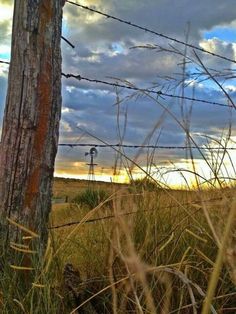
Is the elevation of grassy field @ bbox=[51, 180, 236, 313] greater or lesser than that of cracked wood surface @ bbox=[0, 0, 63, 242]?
lesser

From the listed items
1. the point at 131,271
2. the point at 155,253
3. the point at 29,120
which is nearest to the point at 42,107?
the point at 29,120

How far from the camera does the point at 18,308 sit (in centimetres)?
234

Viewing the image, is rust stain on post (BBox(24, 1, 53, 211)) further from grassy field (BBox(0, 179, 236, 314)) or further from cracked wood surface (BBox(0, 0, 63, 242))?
grassy field (BBox(0, 179, 236, 314))

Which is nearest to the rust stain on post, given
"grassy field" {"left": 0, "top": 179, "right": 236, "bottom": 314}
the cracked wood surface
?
the cracked wood surface

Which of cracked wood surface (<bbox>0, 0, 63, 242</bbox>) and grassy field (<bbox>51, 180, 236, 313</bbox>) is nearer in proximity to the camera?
grassy field (<bbox>51, 180, 236, 313</bbox>)

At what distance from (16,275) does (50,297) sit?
0.26 m

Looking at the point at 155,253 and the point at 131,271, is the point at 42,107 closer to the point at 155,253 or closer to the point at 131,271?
the point at 155,253

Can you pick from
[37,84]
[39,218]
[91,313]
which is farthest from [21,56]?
[91,313]

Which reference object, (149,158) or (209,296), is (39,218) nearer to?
(149,158)

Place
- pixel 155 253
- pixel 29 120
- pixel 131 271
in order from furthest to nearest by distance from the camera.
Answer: pixel 29 120 < pixel 155 253 < pixel 131 271

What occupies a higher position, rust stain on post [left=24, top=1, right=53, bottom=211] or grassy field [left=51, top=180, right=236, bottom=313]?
rust stain on post [left=24, top=1, right=53, bottom=211]

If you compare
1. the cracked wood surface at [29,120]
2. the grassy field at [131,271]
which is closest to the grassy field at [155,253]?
the grassy field at [131,271]

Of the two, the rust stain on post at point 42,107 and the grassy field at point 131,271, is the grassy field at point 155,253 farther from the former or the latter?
the rust stain on post at point 42,107

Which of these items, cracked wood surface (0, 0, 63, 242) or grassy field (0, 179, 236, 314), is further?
cracked wood surface (0, 0, 63, 242)
